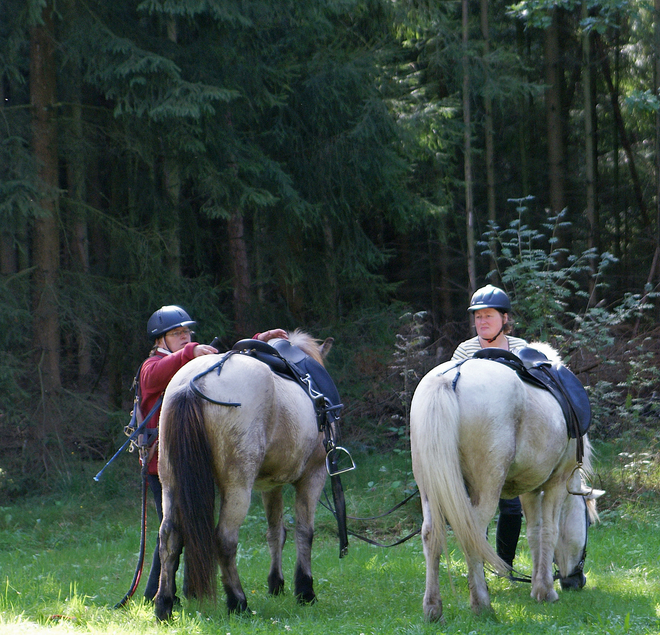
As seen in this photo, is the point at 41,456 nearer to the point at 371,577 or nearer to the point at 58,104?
the point at 58,104

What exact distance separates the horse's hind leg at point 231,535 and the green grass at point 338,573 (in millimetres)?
121

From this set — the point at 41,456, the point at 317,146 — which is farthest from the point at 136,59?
the point at 41,456

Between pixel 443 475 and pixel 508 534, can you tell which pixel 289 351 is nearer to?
pixel 443 475

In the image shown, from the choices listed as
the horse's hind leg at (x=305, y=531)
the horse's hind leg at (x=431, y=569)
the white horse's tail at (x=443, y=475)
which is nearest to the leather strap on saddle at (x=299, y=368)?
the horse's hind leg at (x=305, y=531)

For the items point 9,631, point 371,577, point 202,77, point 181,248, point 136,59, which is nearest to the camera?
point 9,631

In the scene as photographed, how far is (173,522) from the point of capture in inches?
157

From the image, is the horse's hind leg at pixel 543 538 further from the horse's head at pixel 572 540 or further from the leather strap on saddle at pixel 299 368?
the leather strap on saddle at pixel 299 368

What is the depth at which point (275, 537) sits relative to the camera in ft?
16.7

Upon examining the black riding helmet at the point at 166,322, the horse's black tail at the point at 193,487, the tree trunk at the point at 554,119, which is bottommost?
the horse's black tail at the point at 193,487

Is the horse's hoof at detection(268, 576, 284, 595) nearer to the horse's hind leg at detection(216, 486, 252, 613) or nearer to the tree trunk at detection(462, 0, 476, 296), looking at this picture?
the horse's hind leg at detection(216, 486, 252, 613)

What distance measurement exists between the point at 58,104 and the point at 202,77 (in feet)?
6.45

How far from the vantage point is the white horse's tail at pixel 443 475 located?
384 cm

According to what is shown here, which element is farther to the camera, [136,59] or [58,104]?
[58,104]

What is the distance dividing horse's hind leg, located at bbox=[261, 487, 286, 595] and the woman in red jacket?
762 millimetres
